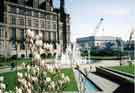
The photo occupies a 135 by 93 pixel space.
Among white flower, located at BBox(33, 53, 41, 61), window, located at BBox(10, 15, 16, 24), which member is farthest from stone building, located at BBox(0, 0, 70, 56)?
white flower, located at BBox(33, 53, 41, 61)

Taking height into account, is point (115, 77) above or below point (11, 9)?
below

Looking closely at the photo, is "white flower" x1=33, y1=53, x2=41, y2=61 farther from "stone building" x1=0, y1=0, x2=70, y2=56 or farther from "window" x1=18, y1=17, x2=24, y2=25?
"window" x1=18, y1=17, x2=24, y2=25

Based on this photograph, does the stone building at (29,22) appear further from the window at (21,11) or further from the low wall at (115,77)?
the low wall at (115,77)

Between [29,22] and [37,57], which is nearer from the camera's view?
[37,57]

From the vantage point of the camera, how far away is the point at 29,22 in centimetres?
6469

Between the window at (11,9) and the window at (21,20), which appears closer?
the window at (11,9)

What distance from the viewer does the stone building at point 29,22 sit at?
57094mm

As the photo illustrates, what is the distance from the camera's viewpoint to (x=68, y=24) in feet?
261

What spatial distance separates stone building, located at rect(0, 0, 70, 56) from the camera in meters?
57.1

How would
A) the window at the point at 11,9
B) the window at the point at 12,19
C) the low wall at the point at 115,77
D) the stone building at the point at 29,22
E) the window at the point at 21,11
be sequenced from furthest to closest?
the window at the point at 21,11 < the window at the point at 12,19 < the window at the point at 11,9 < the stone building at the point at 29,22 < the low wall at the point at 115,77

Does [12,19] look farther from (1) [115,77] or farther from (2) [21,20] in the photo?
(1) [115,77]

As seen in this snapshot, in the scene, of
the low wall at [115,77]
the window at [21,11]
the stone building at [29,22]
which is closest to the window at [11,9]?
the stone building at [29,22]

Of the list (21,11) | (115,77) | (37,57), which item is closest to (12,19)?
(21,11)

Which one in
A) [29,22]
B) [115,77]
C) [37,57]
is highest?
[29,22]
